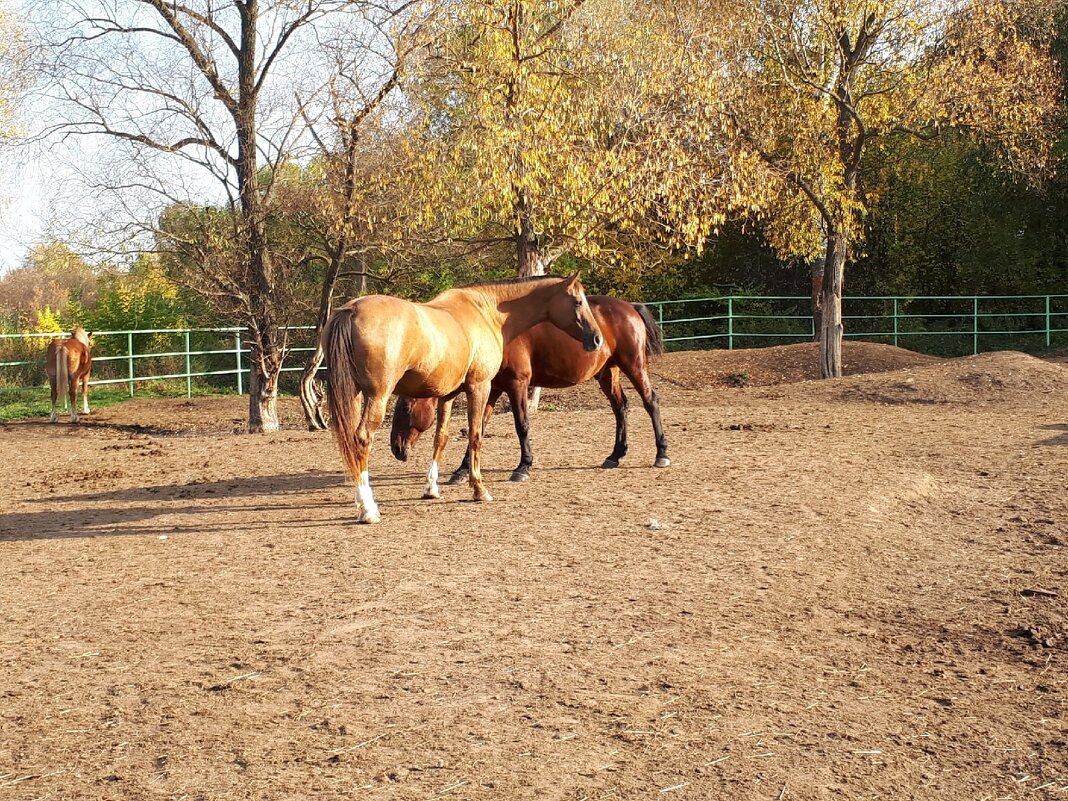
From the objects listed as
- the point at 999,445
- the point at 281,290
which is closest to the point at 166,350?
the point at 281,290

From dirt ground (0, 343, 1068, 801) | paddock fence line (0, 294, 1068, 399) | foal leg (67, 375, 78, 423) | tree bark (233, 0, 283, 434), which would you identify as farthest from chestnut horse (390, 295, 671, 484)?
paddock fence line (0, 294, 1068, 399)

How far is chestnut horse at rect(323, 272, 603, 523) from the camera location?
270 inches

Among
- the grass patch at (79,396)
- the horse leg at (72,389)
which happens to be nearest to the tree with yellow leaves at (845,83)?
the horse leg at (72,389)

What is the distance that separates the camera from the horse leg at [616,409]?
958cm

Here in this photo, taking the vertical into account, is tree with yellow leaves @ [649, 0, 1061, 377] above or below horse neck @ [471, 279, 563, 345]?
above

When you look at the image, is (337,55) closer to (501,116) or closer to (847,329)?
(501,116)

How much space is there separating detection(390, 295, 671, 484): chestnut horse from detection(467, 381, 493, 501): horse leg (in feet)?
2.38

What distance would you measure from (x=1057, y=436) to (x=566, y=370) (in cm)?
539

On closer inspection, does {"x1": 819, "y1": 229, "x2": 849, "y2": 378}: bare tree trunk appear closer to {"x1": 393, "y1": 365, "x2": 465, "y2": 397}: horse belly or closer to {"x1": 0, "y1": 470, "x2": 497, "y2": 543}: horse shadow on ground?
{"x1": 0, "y1": 470, "x2": 497, "y2": 543}: horse shadow on ground

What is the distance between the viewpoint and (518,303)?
8422 mm

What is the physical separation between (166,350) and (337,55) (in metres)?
12.4

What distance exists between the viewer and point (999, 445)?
10.2 m

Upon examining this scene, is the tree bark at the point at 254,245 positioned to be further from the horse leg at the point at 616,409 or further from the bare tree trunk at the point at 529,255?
the horse leg at the point at 616,409

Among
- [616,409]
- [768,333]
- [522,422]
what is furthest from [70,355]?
[768,333]
